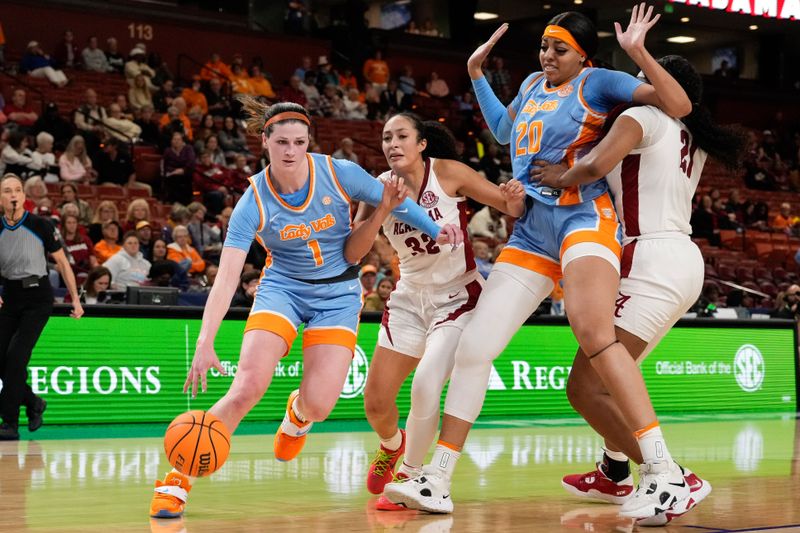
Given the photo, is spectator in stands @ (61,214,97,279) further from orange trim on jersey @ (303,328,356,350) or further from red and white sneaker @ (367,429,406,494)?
orange trim on jersey @ (303,328,356,350)

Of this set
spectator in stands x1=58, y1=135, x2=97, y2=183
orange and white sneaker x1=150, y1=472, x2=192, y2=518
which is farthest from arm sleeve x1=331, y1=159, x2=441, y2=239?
spectator in stands x1=58, y1=135, x2=97, y2=183

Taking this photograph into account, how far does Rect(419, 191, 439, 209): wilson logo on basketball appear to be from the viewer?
21.0 ft

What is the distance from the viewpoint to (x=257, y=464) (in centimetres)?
806

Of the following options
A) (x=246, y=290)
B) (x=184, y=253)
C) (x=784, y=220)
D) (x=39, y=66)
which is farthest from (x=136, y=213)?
(x=784, y=220)

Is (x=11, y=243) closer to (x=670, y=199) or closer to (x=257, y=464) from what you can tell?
(x=257, y=464)

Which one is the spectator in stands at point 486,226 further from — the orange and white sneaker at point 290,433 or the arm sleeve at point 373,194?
the arm sleeve at point 373,194

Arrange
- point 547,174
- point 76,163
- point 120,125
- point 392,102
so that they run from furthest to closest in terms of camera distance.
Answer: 1. point 392,102
2. point 120,125
3. point 76,163
4. point 547,174

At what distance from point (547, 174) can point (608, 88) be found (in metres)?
0.52

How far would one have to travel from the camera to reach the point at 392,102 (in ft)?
79.9

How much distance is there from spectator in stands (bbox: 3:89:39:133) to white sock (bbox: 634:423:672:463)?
1417 centimetres

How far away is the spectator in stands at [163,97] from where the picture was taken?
19.9 meters

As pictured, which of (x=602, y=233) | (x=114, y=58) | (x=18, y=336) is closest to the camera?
(x=602, y=233)

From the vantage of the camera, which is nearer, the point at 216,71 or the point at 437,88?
the point at 216,71

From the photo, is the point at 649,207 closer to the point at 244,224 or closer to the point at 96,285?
the point at 244,224
